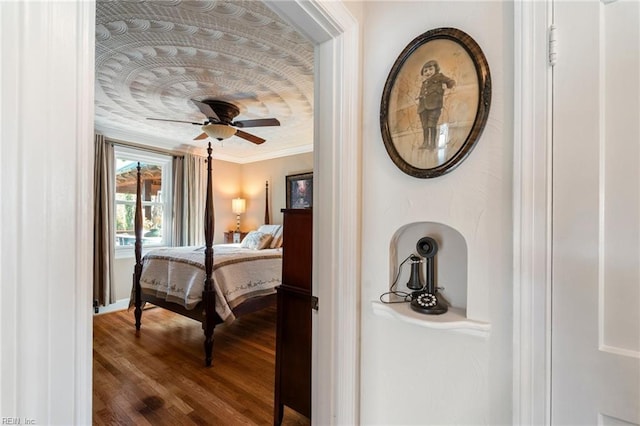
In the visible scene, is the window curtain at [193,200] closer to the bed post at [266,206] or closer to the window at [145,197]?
the window at [145,197]

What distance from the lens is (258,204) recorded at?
5316 mm

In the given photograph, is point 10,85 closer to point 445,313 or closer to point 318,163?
point 318,163

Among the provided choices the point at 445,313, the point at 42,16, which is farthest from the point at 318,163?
the point at 42,16

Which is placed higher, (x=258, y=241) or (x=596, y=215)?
(x=596, y=215)

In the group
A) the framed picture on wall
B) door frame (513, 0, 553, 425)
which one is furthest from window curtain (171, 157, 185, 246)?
door frame (513, 0, 553, 425)

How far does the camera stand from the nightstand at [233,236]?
5180 mm

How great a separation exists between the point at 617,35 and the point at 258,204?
498cm

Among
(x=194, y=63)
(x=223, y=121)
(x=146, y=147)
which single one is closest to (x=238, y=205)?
(x=146, y=147)

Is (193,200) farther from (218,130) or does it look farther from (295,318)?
(295,318)

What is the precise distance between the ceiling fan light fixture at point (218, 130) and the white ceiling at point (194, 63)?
0.28m

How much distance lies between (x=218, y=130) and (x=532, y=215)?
2.80 metres

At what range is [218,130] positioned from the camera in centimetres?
291

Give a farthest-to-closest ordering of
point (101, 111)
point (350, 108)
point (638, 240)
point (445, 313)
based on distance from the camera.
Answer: point (101, 111) < point (350, 108) < point (445, 313) < point (638, 240)

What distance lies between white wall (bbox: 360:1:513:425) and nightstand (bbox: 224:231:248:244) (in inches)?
170
